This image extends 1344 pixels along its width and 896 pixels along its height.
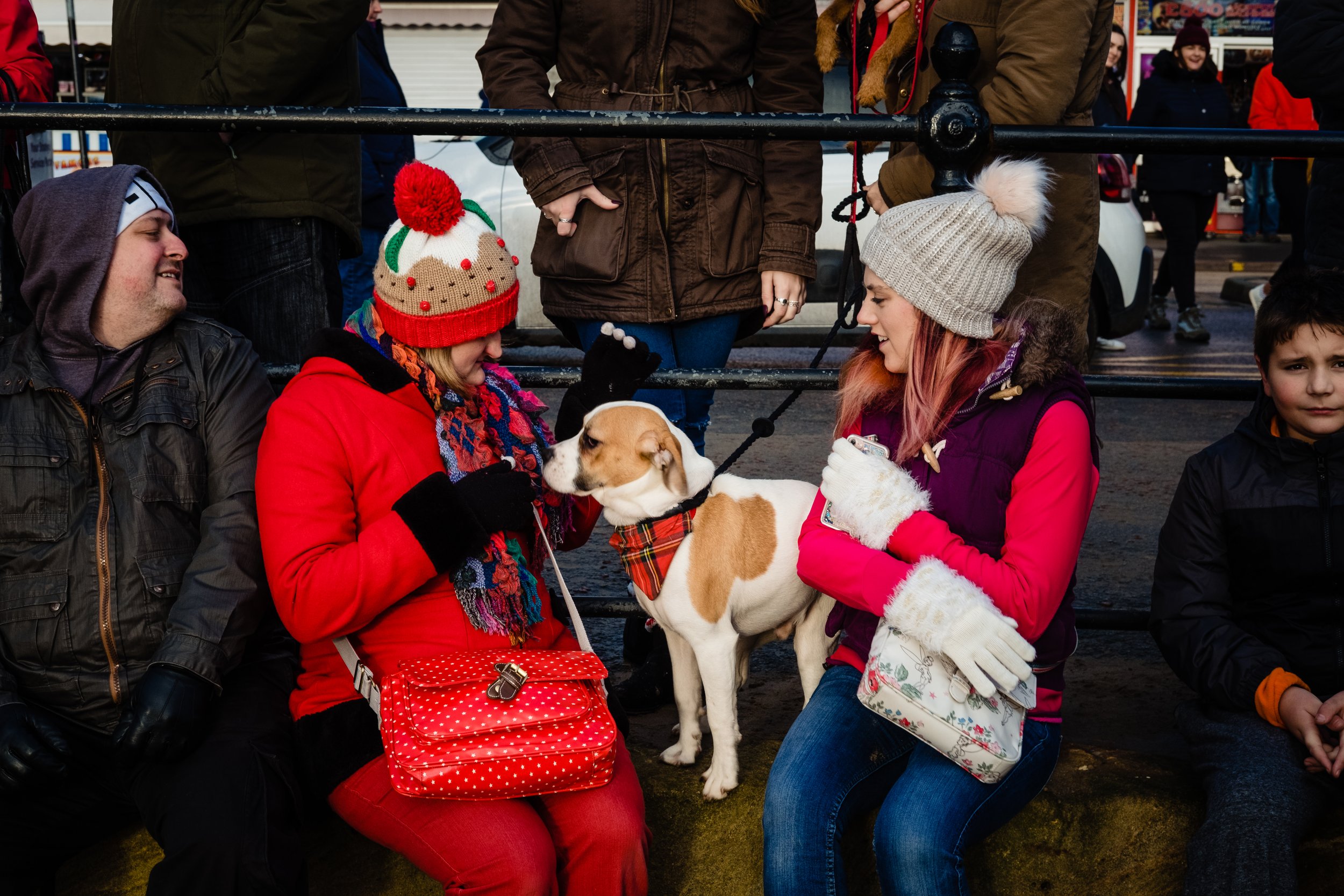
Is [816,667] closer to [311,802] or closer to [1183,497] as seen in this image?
[1183,497]

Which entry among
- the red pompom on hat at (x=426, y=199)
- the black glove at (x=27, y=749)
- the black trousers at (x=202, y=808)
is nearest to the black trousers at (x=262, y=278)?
the red pompom on hat at (x=426, y=199)

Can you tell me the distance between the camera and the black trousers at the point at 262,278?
3.43 m

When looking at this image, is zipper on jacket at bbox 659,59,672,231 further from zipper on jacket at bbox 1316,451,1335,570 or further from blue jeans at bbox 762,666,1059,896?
zipper on jacket at bbox 1316,451,1335,570

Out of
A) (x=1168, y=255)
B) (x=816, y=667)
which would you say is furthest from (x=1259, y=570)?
(x=1168, y=255)

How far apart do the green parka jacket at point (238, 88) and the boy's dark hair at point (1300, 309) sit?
2.36 m

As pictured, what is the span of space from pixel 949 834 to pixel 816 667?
70 centimetres

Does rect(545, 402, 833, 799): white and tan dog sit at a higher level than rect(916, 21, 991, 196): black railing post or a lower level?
lower

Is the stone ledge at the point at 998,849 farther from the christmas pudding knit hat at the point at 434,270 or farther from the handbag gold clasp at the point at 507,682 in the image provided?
the christmas pudding knit hat at the point at 434,270

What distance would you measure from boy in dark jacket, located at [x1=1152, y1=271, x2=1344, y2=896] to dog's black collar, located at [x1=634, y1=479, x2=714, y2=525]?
108 cm

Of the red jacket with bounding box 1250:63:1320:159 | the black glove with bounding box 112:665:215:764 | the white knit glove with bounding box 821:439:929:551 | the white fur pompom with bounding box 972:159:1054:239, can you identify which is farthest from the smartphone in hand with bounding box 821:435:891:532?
the red jacket with bounding box 1250:63:1320:159

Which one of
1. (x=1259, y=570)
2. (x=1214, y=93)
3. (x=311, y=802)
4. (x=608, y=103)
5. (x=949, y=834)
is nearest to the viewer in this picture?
(x=949, y=834)

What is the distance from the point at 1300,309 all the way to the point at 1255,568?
0.60m

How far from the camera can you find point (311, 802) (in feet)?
8.62

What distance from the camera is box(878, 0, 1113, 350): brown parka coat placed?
2.96 metres
